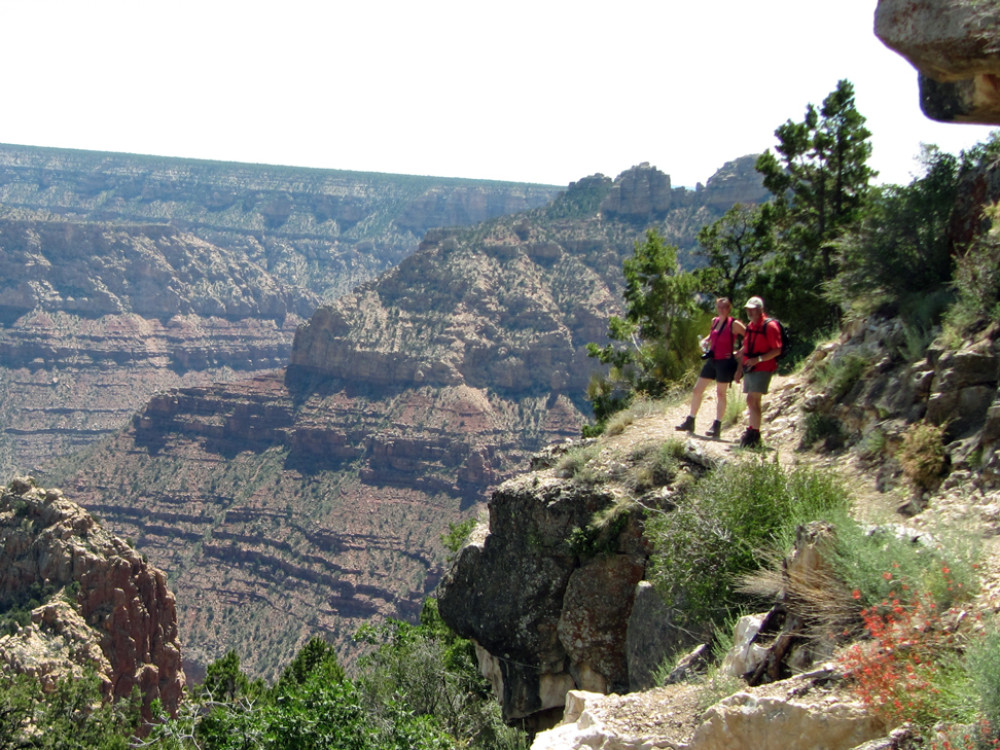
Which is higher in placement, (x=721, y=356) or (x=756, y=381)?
(x=721, y=356)

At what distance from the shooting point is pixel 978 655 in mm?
5141

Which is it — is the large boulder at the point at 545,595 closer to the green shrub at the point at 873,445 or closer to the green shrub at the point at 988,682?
the green shrub at the point at 873,445

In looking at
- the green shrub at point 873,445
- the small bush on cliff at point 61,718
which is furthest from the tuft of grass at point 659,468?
the small bush on cliff at point 61,718

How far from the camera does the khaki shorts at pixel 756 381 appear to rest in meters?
12.0

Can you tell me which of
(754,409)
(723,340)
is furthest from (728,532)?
(723,340)

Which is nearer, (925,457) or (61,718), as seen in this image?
(925,457)

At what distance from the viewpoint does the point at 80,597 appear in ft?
95.0

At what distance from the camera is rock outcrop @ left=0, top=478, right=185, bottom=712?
1048 inches

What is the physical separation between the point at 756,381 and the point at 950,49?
178 inches

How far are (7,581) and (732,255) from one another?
2481 centimetres

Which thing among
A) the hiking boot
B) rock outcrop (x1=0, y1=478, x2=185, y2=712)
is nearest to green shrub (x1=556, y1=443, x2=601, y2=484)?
the hiking boot

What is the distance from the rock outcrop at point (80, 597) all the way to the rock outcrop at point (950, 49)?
80.2 ft

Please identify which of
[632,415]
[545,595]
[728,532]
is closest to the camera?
[728,532]

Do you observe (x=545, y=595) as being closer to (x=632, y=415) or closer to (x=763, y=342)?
(x=632, y=415)
